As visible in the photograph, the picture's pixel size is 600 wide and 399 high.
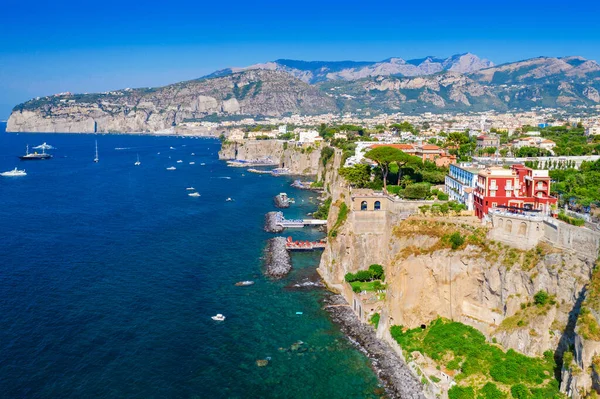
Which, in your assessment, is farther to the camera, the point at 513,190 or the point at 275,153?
the point at 275,153

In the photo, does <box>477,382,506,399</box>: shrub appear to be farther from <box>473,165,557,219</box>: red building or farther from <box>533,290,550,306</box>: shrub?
<box>473,165,557,219</box>: red building

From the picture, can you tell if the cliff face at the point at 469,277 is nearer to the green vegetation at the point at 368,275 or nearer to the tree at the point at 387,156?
the green vegetation at the point at 368,275

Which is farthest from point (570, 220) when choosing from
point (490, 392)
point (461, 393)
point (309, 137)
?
point (309, 137)

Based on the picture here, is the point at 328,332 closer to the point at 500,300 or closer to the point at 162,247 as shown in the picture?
the point at 500,300

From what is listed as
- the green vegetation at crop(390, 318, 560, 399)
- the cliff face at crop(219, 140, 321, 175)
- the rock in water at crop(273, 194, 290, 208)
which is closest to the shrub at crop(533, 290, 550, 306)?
the green vegetation at crop(390, 318, 560, 399)

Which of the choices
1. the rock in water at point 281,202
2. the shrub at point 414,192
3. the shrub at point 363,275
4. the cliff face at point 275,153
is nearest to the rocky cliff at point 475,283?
the shrub at point 363,275

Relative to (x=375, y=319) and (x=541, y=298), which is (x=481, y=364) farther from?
(x=375, y=319)

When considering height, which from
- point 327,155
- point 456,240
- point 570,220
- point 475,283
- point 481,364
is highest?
point 327,155
